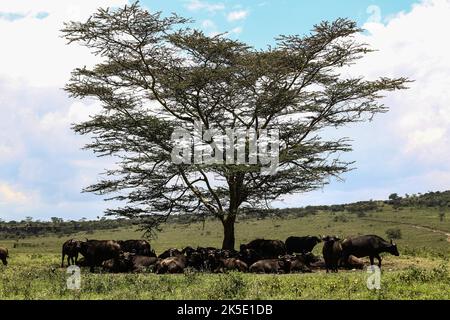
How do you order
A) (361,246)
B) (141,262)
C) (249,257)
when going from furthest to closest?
(249,257) → (361,246) → (141,262)

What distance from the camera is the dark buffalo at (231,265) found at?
735 inches

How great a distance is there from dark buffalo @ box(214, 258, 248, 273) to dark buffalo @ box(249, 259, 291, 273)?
356mm

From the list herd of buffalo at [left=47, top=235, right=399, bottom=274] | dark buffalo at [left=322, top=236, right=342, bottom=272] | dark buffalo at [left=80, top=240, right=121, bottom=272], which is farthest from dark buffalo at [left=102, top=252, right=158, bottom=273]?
dark buffalo at [left=322, top=236, right=342, bottom=272]

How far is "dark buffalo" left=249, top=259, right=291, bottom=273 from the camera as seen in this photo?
60.1ft

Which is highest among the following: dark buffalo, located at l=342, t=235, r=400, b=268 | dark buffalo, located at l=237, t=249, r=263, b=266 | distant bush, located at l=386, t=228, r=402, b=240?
dark buffalo, located at l=342, t=235, r=400, b=268

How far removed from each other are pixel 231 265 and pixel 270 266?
52.7 inches

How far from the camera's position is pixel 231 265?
61.7 feet

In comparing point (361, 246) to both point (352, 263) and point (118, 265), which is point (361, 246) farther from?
point (118, 265)

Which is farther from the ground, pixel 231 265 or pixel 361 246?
pixel 361 246

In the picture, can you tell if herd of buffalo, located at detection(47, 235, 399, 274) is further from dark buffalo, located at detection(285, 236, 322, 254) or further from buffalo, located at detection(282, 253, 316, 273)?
dark buffalo, located at detection(285, 236, 322, 254)

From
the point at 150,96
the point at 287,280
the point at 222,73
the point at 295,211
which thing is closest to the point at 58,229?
the point at 295,211

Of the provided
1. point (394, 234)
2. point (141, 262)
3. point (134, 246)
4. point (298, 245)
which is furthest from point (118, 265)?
point (394, 234)

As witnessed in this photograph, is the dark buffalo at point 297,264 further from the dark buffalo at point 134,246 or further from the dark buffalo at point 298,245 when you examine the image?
the dark buffalo at point 134,246

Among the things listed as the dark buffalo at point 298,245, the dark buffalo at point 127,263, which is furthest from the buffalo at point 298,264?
the dark buffalo at point 127,263
